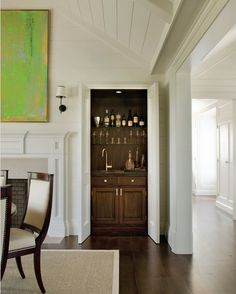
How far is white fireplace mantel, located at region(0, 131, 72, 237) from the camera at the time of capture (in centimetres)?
404

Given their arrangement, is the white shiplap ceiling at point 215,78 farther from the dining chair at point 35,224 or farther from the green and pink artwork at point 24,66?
the dining chair at point 35,224

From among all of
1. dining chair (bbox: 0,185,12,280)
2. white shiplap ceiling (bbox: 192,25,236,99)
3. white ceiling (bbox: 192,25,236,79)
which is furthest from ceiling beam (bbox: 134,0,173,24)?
dining chair (bbox: 0,185,12,280)

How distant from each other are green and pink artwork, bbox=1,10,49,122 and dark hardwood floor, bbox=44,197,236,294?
2057 millimetres

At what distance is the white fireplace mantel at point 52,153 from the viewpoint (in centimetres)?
404

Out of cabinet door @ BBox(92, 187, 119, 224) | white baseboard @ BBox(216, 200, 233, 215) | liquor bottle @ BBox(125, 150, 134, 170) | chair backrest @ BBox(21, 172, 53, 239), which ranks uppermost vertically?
liquor bottle @ BBox(125, 150, 134, 170)

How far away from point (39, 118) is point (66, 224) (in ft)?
5.54

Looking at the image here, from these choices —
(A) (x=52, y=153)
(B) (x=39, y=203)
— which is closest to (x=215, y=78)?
(A) (x=52, y=153)

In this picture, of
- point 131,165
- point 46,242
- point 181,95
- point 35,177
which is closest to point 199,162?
point 131,165

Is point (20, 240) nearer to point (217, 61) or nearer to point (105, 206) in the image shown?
point (105, 206)

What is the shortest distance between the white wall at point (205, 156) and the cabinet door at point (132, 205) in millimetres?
4287

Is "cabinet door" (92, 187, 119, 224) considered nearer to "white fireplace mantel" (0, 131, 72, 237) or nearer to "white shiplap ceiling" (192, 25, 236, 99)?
"white fireplace mantel" (0, 131, 72, 237)

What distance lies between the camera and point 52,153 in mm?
4070

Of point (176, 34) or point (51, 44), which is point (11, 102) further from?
point (176, 34)

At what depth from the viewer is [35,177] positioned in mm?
Result: 2729
